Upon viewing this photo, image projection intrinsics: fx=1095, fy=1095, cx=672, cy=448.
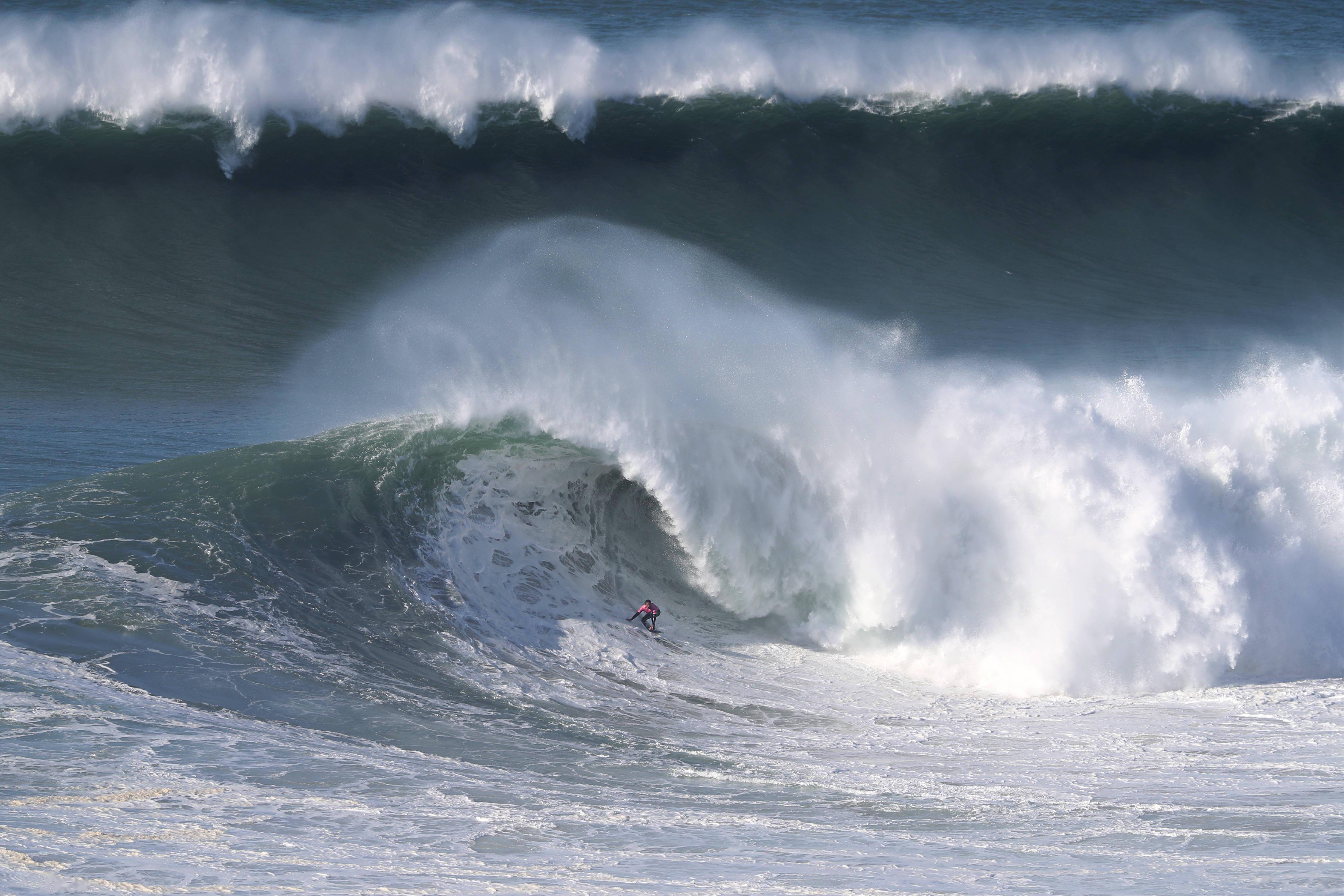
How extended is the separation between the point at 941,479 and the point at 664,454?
7.72 feet

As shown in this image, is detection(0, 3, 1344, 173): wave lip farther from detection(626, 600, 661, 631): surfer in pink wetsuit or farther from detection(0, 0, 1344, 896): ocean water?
detection(626, 600, 661, 631): surfer in pink wetsuit

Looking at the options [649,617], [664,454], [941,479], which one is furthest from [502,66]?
[649,617]

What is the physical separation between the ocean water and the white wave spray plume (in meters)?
0.04

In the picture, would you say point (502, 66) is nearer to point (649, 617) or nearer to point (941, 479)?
point (941, 479)

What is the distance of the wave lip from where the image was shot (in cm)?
1677

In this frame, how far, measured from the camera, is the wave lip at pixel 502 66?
660 inches

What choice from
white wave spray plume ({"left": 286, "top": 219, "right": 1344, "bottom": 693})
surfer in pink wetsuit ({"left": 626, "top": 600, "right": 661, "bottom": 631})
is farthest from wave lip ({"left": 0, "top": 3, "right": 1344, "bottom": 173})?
surfer in pink wetsuit ({"left": 626, "top": 600, "right": 661, "bottom": 631})

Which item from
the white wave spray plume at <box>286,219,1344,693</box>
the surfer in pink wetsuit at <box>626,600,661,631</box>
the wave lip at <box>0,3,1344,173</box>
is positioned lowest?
the surfer in pink wetsuit at <box>626,600,661,631</box>

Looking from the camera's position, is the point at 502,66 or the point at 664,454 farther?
the point at 502,66

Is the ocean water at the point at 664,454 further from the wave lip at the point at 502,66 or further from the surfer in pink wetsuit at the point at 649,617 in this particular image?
the surfer in pink wetsuit at the point at 649,617

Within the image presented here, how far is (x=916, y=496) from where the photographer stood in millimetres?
9047

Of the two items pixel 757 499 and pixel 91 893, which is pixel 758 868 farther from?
pixel 757 499

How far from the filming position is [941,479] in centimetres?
904

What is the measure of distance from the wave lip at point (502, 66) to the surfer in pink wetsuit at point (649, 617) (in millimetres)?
11063
